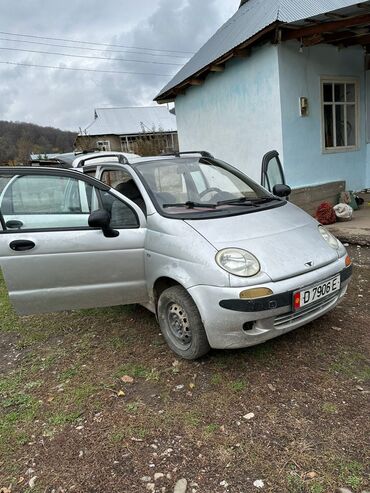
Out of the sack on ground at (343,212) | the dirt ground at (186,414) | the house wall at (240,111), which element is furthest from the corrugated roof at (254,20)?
the dirt ground at (186,414)

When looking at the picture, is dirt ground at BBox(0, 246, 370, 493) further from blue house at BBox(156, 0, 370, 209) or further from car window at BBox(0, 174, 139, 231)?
blue house at BBox(156, 0, 370, 209)

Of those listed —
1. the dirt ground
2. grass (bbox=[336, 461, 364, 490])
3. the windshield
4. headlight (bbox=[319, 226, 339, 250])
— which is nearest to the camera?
grass (bbox=[336, 461, 364, 490])

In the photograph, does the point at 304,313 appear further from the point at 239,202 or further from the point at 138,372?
the point at 138,372

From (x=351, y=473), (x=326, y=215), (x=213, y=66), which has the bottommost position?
(x=351, y=473)

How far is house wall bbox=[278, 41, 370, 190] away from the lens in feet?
23.8

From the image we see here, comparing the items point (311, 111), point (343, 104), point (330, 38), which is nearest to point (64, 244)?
point (311, 111)

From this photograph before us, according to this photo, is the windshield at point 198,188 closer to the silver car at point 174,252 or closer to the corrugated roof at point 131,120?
the silver car at point 174,252

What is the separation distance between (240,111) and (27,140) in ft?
107

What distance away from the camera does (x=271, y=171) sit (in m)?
4.73

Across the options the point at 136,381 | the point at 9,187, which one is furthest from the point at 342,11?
the point at 136,381

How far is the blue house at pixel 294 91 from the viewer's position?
668 centimetres

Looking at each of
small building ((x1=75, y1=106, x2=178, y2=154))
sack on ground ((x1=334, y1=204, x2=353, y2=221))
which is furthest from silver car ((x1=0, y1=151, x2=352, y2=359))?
small building ((x1=75, y1=106, x2=178, y2=154))

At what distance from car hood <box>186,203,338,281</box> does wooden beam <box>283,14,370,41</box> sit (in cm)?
442

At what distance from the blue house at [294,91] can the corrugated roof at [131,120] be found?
30.4 m
